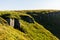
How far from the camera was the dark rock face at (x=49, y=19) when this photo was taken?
4731 cm

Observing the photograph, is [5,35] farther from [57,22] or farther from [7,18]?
[57,22]

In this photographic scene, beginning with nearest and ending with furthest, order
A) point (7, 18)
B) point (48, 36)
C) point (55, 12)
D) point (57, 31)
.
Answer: point (7, 18) → point (48, 36) → point (57, 31) → point (55, 12)

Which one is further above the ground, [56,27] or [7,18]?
[7,18]

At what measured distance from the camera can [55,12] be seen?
54.5m

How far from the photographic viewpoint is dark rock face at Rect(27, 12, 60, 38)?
1863 inches

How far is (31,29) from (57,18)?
57.3 feet

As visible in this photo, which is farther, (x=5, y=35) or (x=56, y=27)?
(x=56, y=27)

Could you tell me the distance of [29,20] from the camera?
41125 mm

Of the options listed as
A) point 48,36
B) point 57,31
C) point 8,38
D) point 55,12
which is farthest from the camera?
point 55,12

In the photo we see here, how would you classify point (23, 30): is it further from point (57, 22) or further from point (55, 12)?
point (55, 12)

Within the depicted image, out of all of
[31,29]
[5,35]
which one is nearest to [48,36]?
[31,29]

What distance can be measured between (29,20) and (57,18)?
1362 cm

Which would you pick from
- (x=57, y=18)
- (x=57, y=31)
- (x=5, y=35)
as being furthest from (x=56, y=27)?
(x=5, y=35)

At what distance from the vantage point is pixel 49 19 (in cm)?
5194
